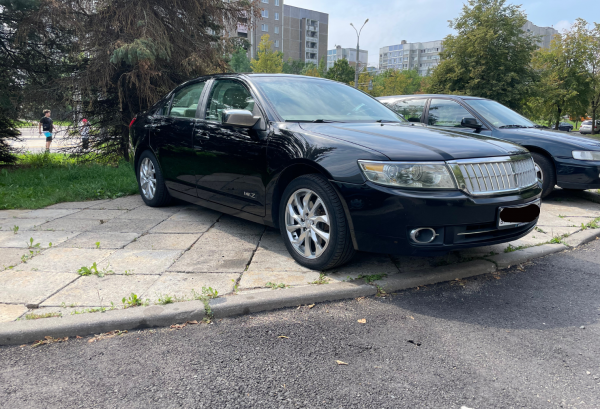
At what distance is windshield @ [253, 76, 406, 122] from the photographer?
13.7ft

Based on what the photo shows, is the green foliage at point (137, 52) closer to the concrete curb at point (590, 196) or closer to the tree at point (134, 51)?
the tree at point (134, 51)

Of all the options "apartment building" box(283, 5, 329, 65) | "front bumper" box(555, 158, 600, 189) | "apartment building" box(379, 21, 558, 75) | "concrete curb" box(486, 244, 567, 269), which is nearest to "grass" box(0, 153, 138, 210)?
"concrete curb" box(486, 244, 567, 269)

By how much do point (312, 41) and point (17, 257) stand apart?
108751 millimetres

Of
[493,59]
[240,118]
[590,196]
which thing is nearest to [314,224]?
[240,118]

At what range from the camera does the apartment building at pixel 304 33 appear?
3944 inches

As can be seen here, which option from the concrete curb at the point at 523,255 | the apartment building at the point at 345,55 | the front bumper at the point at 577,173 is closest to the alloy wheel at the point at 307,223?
the concrete curb at the point at 523,255

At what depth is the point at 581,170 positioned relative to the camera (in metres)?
6.40

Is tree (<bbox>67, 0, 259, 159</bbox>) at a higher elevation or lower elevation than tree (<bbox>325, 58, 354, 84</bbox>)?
lower

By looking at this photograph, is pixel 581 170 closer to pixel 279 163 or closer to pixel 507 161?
pixel 507 161

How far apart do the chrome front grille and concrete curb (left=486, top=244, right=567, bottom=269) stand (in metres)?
0.75

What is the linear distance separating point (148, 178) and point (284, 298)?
3532 mm

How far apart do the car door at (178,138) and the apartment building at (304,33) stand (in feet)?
319

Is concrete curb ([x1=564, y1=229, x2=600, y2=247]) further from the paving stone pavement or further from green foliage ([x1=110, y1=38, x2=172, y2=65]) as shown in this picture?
green foliage ([x1=110, y1=38, x2=172, y2=65])

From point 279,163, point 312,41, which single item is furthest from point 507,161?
point 312,41
